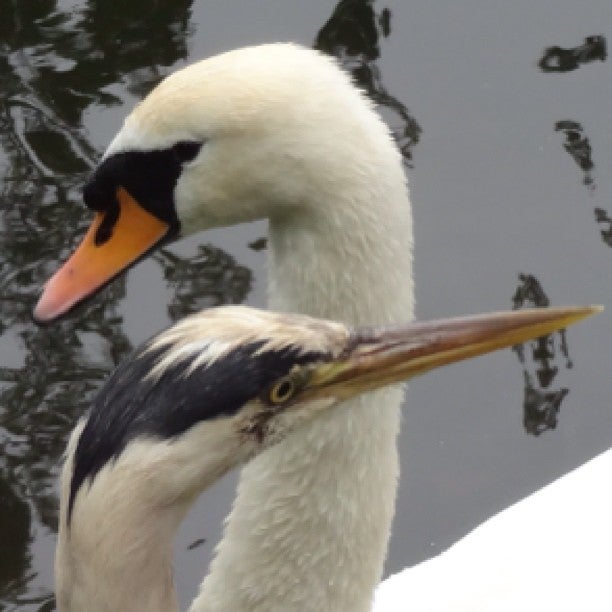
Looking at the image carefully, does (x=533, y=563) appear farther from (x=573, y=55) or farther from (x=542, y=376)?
(x=573, y=55)

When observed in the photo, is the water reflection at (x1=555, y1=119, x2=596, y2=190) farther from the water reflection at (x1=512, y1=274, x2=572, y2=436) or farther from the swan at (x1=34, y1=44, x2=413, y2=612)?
the swan at (x1=34, y1=44, x2=413, y2=612)

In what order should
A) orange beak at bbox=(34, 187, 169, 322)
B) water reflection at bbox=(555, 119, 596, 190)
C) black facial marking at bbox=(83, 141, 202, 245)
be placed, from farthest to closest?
1. water reflection at bbox=(555, 119, 596, 190)
2. orange beak at bbox=(34, 187, 169, 322)
3. black facial marking at bbox=(83, 141, 202, 245)

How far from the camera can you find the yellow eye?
237cm

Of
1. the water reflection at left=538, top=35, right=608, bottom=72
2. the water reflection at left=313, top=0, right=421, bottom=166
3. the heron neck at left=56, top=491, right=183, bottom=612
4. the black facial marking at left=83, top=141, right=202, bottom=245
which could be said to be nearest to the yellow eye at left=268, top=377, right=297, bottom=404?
the heron neck at left=56, top=491, right=183, bottom=612

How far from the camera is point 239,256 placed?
203 inches

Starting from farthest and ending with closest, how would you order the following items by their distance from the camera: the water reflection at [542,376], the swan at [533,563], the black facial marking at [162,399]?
the water reflection at [542,376] → the swan at [533,563] → the black facial marking at [162,399]

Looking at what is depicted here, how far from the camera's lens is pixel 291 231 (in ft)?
9.96

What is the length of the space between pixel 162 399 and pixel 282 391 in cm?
19

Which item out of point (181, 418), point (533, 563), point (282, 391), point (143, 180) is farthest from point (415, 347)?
point (533, 563)

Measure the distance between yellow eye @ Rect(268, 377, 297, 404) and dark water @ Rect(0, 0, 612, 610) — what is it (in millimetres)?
2155

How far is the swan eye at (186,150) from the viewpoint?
3.01 metres

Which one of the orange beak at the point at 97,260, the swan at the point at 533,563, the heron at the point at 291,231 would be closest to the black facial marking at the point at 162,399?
the heron at the point at 291,231

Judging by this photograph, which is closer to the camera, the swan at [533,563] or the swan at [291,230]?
the swan at [291,230]

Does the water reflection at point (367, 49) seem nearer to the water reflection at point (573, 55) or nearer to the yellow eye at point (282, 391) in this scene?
the water reflection at point (573, 55)
